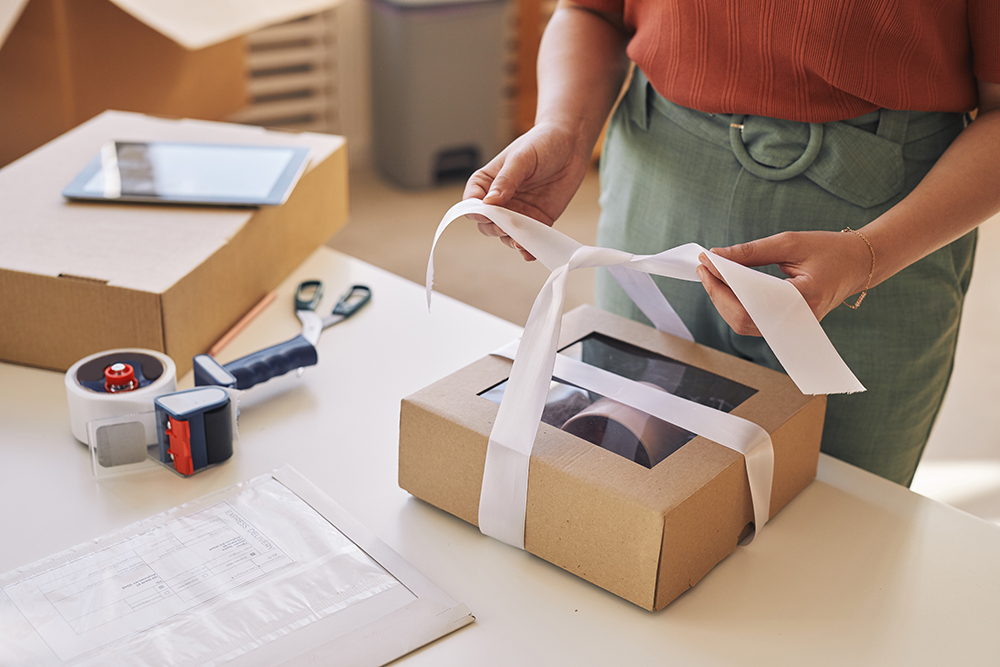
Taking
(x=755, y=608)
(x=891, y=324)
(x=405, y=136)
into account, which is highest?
(x=891, y=324)

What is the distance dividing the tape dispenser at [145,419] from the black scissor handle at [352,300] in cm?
25

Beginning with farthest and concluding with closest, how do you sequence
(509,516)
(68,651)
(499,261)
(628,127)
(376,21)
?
(376,21) < (499,261) < (628,127) < (509,516) < (68,651)

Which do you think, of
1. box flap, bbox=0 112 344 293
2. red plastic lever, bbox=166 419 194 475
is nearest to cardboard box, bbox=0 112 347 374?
box flap, bbox=0 112 344 293

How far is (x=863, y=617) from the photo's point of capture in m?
0.64

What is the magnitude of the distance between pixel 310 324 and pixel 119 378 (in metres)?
0.25

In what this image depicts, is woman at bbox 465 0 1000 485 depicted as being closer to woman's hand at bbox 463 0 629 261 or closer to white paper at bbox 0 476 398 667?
woman's hand at bbox 463 0 629 261

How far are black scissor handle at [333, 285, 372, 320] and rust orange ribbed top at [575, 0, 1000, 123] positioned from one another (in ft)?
1.45

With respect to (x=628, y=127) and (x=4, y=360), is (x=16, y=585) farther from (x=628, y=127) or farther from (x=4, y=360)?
(x=628, y=127)

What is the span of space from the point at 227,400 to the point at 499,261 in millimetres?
2122

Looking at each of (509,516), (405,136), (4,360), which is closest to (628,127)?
(509,516)

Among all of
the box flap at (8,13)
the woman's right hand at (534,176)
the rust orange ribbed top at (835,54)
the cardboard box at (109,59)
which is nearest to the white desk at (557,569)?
the woman's right hand at (534,176)

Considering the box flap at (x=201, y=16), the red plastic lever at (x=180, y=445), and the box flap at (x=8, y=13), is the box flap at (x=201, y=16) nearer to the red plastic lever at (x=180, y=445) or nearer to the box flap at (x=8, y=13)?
the box flap at (x=8, y=13)

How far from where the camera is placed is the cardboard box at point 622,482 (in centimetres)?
61

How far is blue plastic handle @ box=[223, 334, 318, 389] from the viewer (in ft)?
2.80
